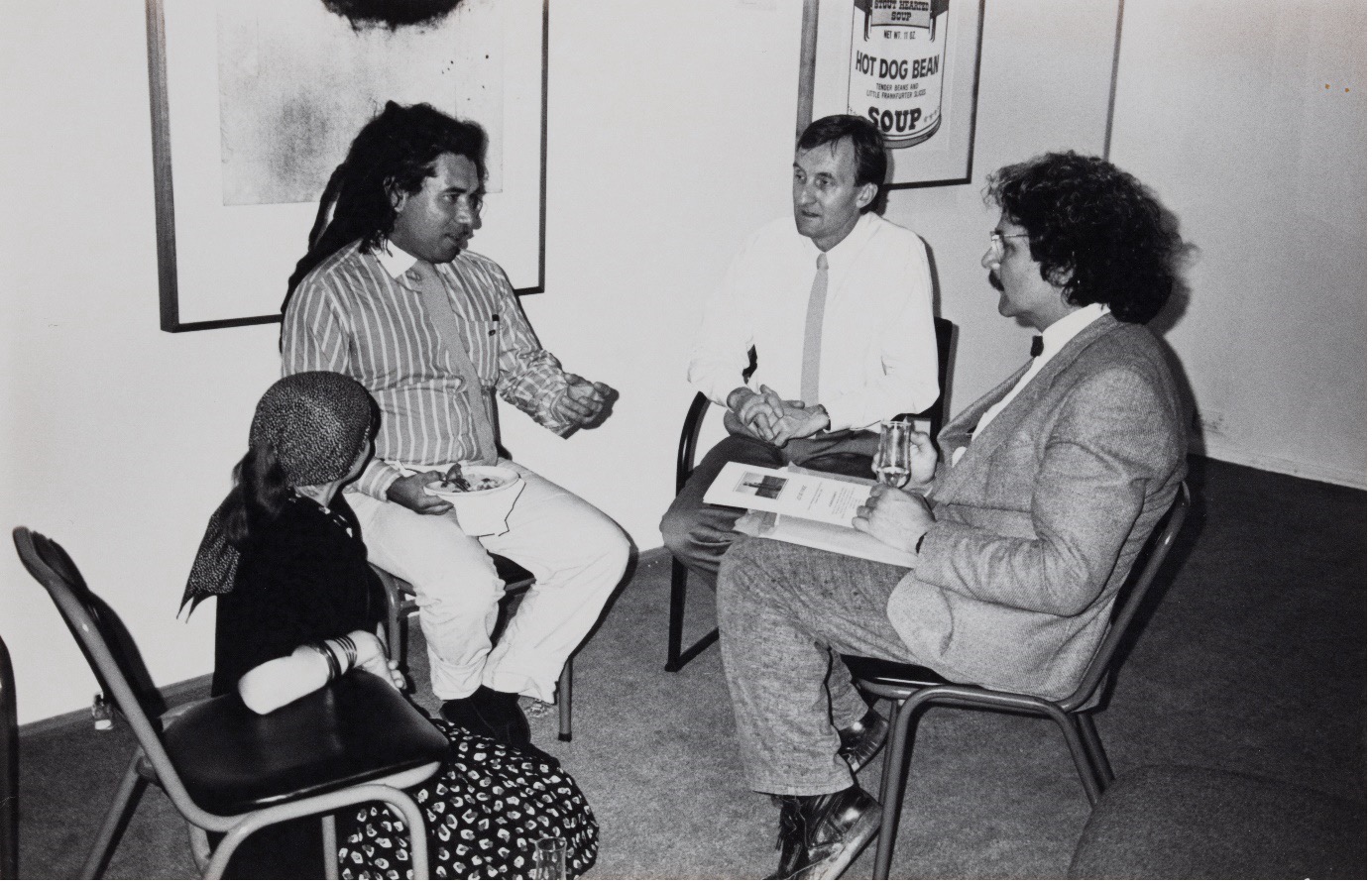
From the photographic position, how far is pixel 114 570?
8.73 ft

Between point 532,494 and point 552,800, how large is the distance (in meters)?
0.87

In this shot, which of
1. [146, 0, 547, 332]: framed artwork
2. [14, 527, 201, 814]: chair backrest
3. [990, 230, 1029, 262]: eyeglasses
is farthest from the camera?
[146, 0, 547, 332]: framed artwork

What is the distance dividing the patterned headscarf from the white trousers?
56cm

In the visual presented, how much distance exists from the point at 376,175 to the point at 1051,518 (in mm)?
1630

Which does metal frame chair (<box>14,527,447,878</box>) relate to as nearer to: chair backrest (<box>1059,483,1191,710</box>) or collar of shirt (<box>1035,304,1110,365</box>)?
chair backrest (<box>1059,483,1191,710</box>)

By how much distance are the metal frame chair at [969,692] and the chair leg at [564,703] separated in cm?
79

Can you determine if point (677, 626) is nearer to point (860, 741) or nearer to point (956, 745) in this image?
point (860, 741)

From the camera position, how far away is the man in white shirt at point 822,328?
3031 mm

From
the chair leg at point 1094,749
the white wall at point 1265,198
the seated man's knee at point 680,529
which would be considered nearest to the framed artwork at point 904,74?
the white wall at point 1265,198

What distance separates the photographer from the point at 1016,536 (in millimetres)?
2053

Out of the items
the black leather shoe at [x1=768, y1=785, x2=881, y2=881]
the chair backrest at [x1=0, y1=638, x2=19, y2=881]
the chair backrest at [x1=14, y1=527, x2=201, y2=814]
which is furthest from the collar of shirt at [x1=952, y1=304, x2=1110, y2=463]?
the chair backrest at [x1=0, y1=638, x2=19, y2=881]

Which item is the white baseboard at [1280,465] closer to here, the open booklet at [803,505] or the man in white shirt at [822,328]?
the man in white shirt at [822,328]

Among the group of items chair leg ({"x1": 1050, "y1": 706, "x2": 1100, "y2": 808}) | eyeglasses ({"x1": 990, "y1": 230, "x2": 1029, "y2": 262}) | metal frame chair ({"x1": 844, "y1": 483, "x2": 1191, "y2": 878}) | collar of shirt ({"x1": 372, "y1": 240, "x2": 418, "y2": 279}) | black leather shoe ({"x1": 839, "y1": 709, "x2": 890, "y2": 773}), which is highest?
eyeglasses ({"x1": 990, "y1": 230, "x2": 1029, "y2": 262})

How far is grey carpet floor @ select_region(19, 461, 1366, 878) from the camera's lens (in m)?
2.40
